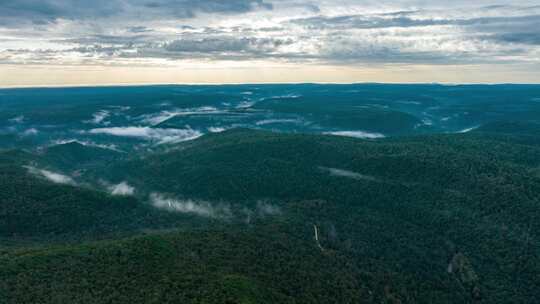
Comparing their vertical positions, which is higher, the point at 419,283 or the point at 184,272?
the point at 184,272

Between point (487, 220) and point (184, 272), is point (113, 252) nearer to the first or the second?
point (184, 272)

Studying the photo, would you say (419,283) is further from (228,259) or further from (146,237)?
(146,237)

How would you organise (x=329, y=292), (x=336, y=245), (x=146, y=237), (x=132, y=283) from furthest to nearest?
1. (x=336, y=245)
2. (x=146, y=237)
3. (x=329, y=292)
4. (x=132, y=283)

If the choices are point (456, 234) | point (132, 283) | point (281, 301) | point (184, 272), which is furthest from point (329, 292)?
point (456, 234)

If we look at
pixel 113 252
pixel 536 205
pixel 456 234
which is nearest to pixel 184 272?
pixel 113 252

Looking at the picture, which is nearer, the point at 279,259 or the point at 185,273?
the point at 185,273

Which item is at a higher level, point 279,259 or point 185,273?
point 185,273

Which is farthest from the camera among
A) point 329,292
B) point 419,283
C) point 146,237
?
point 419,283

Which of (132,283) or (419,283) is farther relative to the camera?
(419,283)

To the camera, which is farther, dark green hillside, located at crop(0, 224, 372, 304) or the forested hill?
the forested hill

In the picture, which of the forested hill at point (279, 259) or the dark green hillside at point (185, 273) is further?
the forested hill at point (279, 259)
